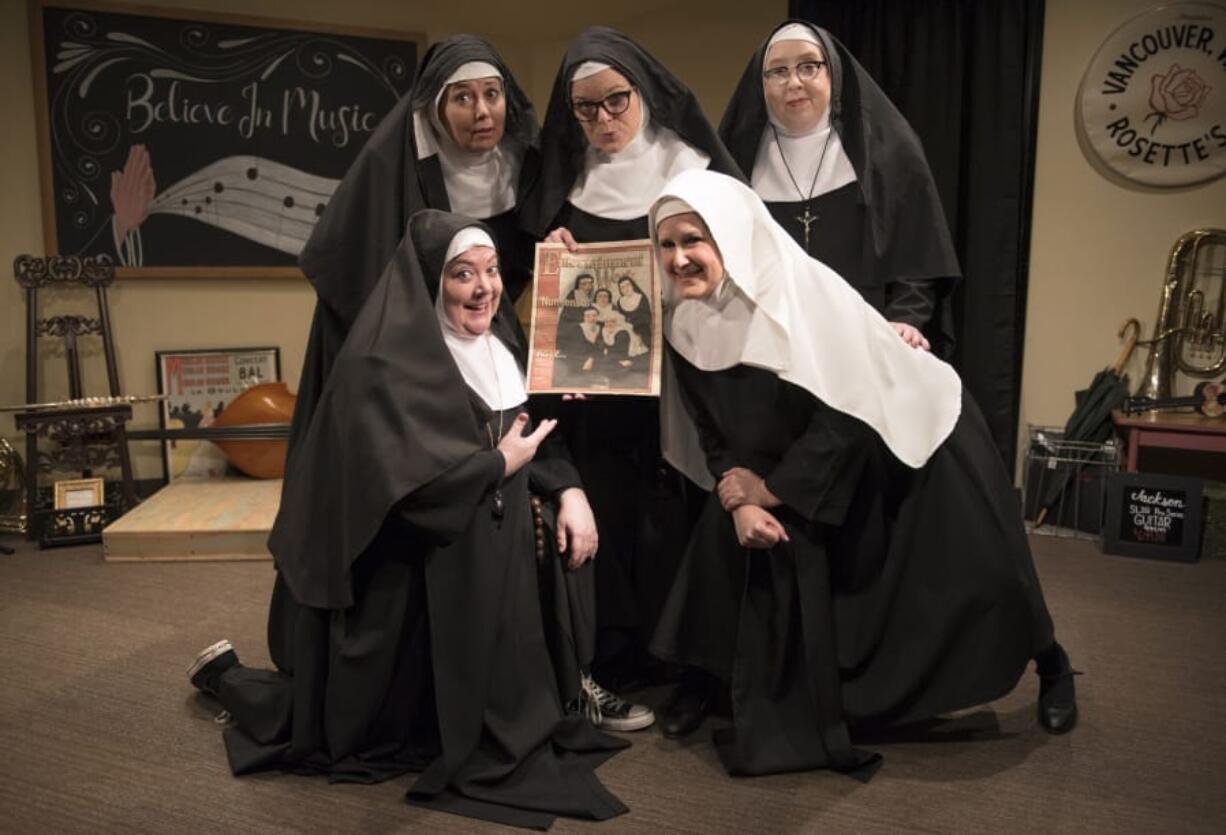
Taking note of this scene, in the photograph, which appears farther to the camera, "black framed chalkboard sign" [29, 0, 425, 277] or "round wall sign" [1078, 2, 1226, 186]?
"black framed chalkboard sign" [29, 0, 425, 277]

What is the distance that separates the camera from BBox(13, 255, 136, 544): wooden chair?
4469 millimetres

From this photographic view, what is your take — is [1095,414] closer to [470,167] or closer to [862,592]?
[862,592]

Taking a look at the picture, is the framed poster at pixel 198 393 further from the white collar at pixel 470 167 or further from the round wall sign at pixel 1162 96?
the round wall sign at pixel 1162 96

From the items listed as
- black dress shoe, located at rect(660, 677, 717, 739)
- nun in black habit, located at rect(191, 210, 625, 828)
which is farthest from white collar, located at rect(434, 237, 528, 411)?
black dress shoe, located at rect(660, 677, 717, 739)

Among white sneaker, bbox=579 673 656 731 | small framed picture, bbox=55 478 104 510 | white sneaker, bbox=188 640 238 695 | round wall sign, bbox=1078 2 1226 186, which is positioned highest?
round wall sign, bbox=1078 2 1226 186

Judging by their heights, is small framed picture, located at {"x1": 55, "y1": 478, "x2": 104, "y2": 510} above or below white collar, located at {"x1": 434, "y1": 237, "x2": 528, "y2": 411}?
below

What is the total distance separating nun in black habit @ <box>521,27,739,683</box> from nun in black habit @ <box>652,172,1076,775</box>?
225 mm

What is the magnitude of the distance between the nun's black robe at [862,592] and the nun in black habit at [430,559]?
408 mm

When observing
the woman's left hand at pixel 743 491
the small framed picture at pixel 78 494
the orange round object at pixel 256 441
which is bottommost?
the small framed picture at pixel 78 494

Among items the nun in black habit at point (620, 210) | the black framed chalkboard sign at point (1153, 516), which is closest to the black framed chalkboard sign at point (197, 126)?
the nun in black habit at point (620, 210)

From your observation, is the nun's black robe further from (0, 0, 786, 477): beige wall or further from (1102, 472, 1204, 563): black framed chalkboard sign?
(0, 0, 786, 477): beige wall

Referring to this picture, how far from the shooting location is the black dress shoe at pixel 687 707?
2.65 metres

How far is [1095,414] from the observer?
15.0 feet

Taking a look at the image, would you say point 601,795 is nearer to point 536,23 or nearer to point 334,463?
point 334,463
